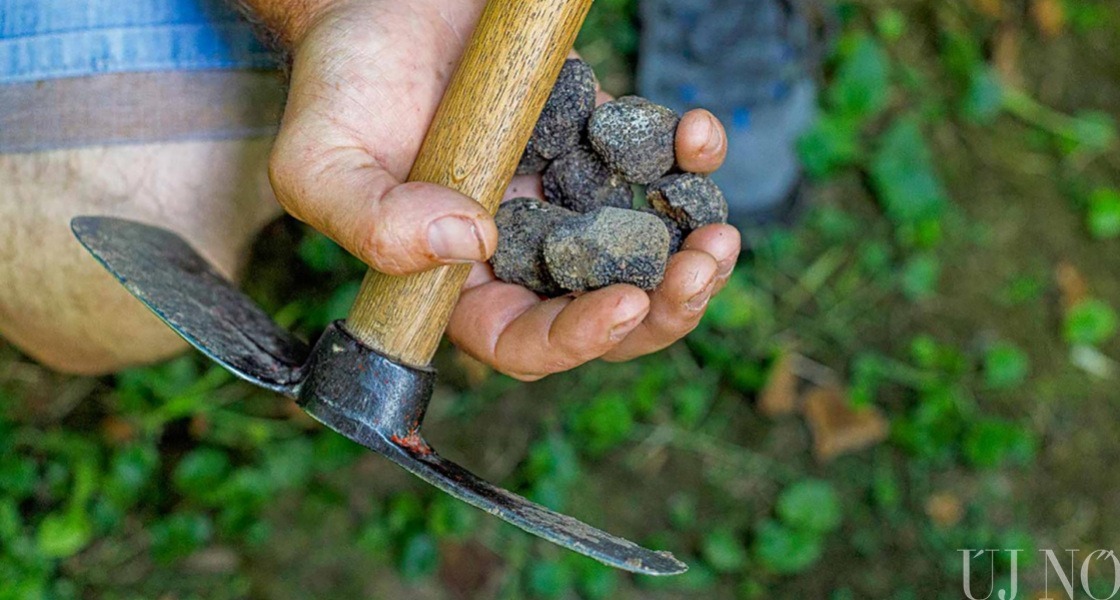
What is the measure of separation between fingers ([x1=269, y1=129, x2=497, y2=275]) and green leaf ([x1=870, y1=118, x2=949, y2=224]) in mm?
1590

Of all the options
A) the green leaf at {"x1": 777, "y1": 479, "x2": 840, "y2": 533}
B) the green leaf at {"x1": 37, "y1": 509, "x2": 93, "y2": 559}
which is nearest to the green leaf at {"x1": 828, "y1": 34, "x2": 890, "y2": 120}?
the green leaf at {"x1": 777, "y1": 479, "x2": 840, "y2": 533}

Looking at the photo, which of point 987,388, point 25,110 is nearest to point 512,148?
point 25,110

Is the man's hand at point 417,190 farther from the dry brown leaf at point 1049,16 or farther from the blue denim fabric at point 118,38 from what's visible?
the dry brown leaf at point 1049,16

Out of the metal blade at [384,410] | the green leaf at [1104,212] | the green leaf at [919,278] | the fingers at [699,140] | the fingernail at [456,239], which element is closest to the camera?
the fingernail at [456,239]

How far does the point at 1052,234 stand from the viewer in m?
2.55

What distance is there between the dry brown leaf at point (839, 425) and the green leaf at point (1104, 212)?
0.78 metres

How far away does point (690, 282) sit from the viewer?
1.22m

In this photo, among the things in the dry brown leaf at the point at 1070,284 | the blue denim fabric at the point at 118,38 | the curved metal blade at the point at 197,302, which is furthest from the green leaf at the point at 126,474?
the dry brown leaf at the point at 1070,284

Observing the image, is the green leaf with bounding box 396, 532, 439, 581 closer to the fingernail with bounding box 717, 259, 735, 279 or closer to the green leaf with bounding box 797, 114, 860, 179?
the fingernail with bounding box 717, 259, 735, 279

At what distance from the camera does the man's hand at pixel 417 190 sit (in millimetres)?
1101

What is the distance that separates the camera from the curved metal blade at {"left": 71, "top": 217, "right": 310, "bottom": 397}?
4.07 ft

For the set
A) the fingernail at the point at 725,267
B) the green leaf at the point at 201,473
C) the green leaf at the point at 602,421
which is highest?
the fingernail at the point at 725,267

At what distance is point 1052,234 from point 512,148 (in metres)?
1.87

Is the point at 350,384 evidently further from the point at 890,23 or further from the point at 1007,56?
the point at 1007,56
